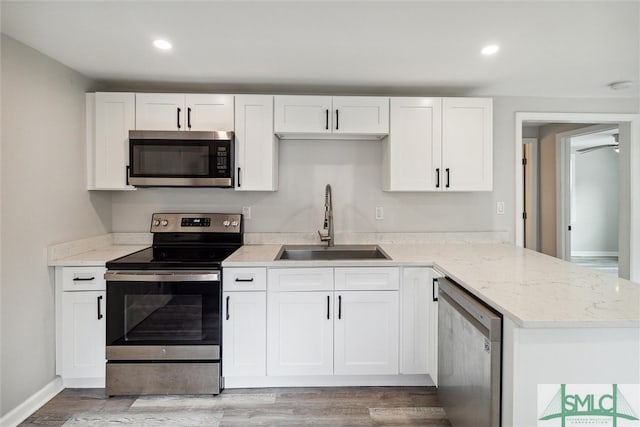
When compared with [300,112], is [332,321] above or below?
below

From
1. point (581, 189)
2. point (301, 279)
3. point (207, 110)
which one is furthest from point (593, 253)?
point (207, 110)

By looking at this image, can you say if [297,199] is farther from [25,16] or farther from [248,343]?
[25,16]

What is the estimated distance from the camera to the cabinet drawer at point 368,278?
228 centimetres

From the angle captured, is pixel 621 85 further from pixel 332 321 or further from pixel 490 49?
pixel 332 321

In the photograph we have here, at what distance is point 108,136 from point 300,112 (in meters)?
1.47

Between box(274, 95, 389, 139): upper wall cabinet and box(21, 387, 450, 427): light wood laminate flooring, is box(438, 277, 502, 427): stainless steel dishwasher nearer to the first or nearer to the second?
box(21, 387, 450, 427): light wood laminate flooring

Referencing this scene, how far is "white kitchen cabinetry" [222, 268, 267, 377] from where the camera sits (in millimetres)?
2244

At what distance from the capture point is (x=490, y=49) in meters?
2.09

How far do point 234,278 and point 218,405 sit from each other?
0.79 metres

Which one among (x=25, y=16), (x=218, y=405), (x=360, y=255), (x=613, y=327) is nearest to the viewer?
(x=613, y=327)

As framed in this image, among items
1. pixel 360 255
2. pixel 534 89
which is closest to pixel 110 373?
pixel 360 255

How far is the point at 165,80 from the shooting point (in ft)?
8.72

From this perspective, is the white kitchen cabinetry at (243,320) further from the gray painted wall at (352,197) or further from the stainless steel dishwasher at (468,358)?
the stainless steel dishwasher at (468,358)

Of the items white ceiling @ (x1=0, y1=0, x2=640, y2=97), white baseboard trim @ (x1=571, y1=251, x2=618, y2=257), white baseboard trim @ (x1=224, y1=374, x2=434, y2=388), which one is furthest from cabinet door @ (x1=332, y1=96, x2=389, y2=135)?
white baseboard trim @ (x1=571, y1=251, x2=618, y2=257)
